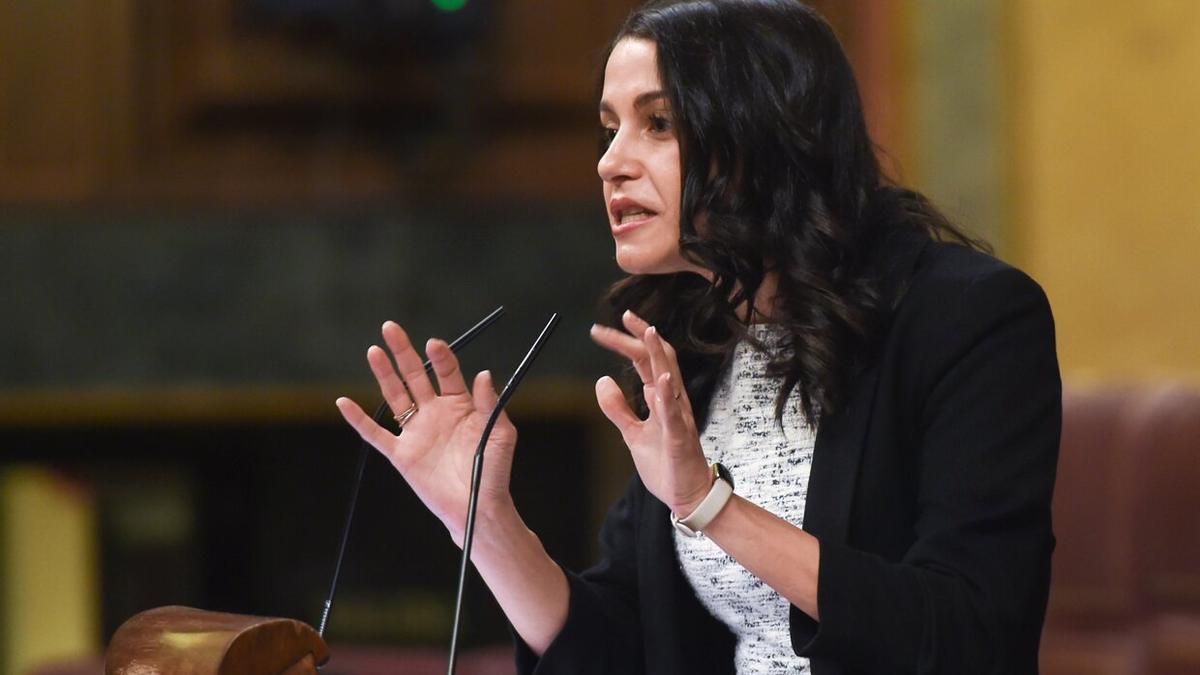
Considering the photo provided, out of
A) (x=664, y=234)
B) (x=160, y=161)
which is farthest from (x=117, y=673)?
(x=160, y=161)

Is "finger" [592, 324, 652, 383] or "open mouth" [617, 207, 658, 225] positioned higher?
"open mouth" [617, 207, 658, 225]

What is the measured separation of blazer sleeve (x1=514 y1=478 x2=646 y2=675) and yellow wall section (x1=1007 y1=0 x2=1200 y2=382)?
1517mm

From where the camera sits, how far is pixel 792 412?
1.60m

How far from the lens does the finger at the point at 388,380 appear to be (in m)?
1.47

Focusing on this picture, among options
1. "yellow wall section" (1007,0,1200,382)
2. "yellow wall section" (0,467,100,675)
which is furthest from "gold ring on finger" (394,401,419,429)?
"yellow wall section" (0,467,100,675)

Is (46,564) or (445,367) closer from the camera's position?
(445,367)

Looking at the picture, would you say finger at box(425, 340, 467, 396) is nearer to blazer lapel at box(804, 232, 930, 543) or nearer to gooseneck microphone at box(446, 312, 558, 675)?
gooseneck microphone at box(446, 312, 558, 675)

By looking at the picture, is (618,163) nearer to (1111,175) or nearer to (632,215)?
(632,215)

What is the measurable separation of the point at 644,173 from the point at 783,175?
13 cm

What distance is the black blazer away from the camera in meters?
1.35

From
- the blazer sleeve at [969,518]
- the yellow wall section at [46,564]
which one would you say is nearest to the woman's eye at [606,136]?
the blazer sleeve at [969,518]

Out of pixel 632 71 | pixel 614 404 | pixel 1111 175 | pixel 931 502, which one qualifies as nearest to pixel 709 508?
pixel 614 404

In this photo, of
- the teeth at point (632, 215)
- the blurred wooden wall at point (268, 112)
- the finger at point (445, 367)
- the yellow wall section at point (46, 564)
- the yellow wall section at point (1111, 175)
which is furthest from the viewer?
the yellow wall section at point (46, 564)

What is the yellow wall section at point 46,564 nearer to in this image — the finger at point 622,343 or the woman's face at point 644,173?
the woman's face at point 644,173
